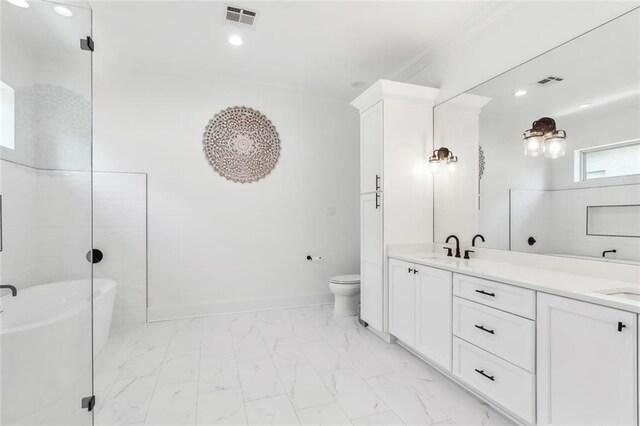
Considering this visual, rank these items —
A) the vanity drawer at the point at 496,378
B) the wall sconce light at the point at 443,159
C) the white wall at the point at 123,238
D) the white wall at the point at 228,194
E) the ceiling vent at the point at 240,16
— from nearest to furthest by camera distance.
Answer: the vanity drawer at the point at 496,378 < the ceiling vent at the point at 240,16 < the wall sconce light at the point at 443,159 < the white wall at the point at 123,238 < the white wall at the point at 228,194

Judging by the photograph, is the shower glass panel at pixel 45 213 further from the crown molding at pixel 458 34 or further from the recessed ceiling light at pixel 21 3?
the crown molding at pixel 458 34

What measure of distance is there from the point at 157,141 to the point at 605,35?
12.1 feet

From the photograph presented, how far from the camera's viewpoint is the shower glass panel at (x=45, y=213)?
1.32 meters

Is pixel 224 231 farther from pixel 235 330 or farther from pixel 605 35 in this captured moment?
pixel 605 35

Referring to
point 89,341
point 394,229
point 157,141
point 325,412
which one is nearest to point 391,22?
point 394,229

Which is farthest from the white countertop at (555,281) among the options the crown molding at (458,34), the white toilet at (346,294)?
the crown molding at (458,34)

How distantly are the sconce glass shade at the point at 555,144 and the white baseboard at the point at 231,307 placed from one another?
2.83 meters

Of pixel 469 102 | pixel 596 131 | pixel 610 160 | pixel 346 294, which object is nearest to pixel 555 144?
pixel 596 131

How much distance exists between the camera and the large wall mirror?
5.50 ft

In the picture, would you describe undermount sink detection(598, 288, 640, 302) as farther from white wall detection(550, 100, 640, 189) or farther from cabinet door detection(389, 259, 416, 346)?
cabinet door detection(389, 259, 416, 346)

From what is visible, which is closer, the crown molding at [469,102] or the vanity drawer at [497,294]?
the vanity drawer at [497,294]

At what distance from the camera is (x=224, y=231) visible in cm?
367

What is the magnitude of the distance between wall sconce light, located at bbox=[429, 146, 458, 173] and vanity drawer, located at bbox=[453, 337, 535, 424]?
1.43 meters

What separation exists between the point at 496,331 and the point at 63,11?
2.81m
